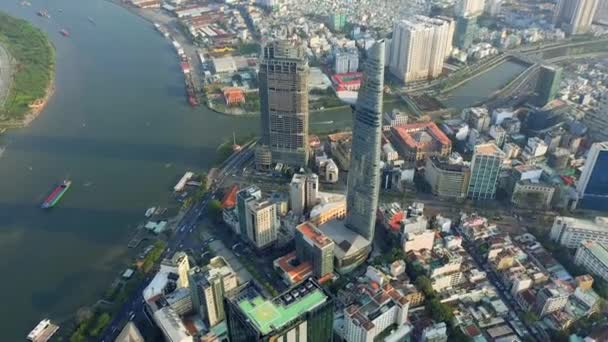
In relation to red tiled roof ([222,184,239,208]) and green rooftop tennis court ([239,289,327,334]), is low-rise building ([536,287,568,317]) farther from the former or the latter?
red tiled roof ([222,184,239,208])

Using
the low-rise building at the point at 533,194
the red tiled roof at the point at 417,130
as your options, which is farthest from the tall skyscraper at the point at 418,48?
the low-rise building at the point at 533,194

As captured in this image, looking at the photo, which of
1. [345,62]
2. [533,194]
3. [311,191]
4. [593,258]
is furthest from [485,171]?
[345,62]

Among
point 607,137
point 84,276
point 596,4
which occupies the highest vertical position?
point 596,4

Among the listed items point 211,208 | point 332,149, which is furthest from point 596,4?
point 211,208

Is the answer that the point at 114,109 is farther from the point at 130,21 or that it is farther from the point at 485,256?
the point at 485,256

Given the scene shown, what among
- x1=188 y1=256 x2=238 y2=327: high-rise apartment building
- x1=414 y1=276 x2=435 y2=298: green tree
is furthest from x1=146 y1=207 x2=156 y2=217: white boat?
x1=414 y1=276 x2=435 y2=298: green tree

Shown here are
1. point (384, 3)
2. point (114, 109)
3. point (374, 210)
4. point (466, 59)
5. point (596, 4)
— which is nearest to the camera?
point (374, 210)
